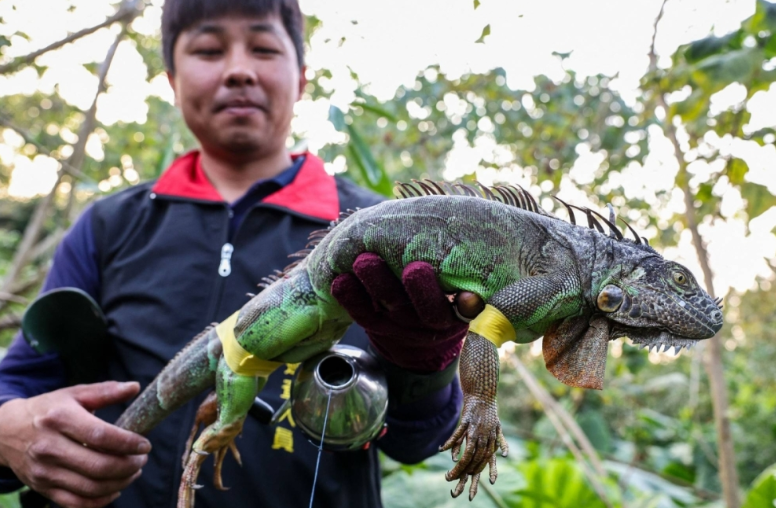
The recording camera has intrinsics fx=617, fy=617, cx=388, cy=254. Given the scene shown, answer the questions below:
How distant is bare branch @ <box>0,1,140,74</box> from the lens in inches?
157

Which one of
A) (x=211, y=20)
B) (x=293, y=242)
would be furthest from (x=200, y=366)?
(x=211, y=20)

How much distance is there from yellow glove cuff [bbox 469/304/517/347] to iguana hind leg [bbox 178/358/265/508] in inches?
31.3

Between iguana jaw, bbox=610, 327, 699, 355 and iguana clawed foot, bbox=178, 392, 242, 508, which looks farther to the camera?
iguana clawed foot, bbox=178, 392, 242, 508

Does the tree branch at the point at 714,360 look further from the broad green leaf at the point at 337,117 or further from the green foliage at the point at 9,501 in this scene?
the green foliage at the point at 9,501

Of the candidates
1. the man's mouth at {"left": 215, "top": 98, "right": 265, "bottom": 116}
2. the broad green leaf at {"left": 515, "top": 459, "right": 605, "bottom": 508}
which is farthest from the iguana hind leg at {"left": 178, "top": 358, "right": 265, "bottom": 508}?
the broad green leaf at {"left": 515, "top": 459, "right": 605, "bottom": 508}

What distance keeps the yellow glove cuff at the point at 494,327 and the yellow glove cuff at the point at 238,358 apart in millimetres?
728

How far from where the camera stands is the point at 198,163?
283 centimetres

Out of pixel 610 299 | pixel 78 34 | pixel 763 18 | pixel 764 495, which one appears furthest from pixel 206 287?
pixel 764 495

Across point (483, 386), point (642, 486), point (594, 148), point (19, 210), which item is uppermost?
point (19, 210)

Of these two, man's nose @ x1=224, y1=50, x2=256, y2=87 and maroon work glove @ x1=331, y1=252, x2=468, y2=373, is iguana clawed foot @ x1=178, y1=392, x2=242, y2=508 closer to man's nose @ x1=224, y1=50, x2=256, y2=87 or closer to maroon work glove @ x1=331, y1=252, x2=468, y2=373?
maroon work glove @ x1=331, y1=252, x2=468, y2=373

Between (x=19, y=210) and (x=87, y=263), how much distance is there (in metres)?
21.0

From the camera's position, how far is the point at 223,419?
6.25 feet

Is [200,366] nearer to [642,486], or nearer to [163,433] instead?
[163,433]

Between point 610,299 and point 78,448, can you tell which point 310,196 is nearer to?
point 78,448
